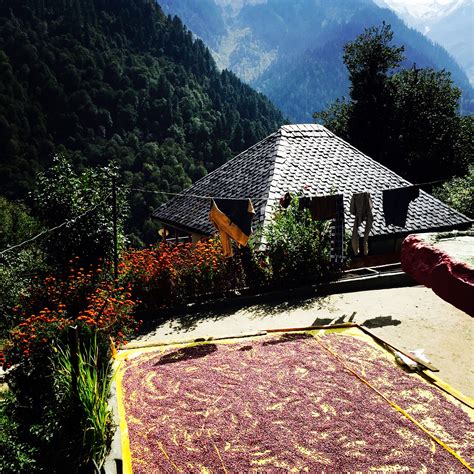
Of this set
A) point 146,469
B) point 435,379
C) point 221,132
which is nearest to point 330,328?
point 435,379

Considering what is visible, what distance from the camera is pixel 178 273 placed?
1216 centimetres

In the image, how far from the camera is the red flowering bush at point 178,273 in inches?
466

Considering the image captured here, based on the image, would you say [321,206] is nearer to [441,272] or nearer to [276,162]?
[276,162]

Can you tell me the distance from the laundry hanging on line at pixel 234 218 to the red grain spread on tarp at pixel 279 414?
4470 millimetres

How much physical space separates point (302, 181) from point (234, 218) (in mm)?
6721

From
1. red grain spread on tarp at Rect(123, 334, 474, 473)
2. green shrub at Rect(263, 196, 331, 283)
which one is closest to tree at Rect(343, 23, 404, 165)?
green shrub at Rect(263, 196, 331, 283)

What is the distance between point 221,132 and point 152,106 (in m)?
16.5

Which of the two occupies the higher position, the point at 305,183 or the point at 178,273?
the point at 305,183

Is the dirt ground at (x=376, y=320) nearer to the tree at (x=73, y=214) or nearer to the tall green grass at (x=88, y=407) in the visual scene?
the tall green grass at (x=88, y=407)

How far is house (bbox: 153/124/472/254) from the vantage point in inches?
671

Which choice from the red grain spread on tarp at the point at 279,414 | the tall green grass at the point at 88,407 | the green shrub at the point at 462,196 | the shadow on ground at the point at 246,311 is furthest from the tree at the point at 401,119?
the tall green grass at the point at 88,407

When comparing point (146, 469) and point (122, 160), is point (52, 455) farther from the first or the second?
point (122, 160)

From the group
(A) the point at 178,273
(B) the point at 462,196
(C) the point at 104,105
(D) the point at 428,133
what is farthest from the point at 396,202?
(C) the point at 104,105

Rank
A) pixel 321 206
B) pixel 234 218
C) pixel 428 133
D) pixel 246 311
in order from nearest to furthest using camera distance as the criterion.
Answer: pixel 234 218
pixel 246 311
pixel 321 206
pixel 428 133
